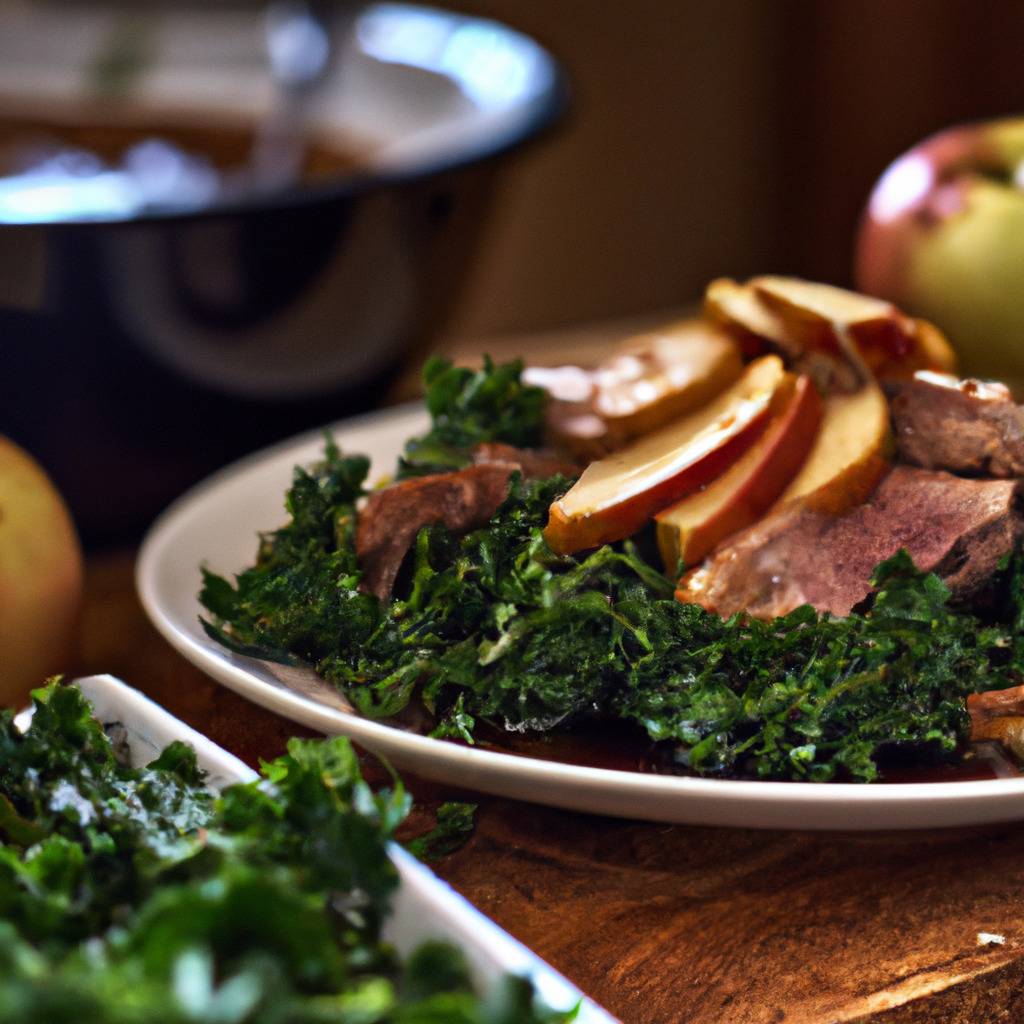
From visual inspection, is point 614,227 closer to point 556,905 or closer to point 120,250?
point 120,250

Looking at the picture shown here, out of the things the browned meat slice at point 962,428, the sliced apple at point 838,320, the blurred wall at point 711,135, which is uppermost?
the sliced apple at point 838,320

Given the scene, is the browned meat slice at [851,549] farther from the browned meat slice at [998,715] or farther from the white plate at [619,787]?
the white plate at [619,787]

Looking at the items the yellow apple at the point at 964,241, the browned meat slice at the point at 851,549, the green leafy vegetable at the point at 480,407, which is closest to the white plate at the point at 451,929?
the browned meat slice at the point at 851,549

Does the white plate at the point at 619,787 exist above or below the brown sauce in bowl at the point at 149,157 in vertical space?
below

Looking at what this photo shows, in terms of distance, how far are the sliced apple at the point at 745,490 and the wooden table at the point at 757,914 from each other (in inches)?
10.0

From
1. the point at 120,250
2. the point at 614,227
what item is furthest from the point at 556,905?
the point at 614,227

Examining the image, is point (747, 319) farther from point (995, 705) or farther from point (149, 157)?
point (149, 157)

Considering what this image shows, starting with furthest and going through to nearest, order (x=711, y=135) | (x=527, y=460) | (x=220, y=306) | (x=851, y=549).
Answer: (x=711, y=135) < (x=220, y=306) < (x=527, y=460) < (x=851, y=549)

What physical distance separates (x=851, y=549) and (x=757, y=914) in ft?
1.12

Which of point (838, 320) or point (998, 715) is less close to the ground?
point (838, 320)

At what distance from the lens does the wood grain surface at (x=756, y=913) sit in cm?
98

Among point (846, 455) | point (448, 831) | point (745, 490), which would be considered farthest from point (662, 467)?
point (448, 831)

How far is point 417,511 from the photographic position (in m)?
1.27

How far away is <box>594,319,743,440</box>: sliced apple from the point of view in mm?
1408
